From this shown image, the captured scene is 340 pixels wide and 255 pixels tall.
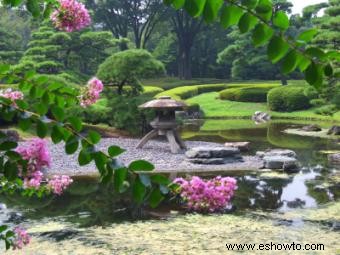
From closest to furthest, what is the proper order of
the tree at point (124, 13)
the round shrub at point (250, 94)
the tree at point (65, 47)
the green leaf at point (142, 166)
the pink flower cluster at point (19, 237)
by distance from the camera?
the green leaf at point (142, 166)
the pink flower cluster at point (19, 237)
the tree at point (65, 47)
the round shrub at point (250, 94)
the tree at point (124, 13)

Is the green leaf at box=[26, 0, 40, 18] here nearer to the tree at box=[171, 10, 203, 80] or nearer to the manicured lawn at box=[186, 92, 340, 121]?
the manicured lawn at box=[186, 92, 340, 121]

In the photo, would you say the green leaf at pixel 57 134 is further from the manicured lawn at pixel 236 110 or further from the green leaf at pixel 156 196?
the manicured lawn at pixel 236 110

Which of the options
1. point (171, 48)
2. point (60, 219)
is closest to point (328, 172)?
point (60, 219)

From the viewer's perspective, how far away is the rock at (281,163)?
1181cm

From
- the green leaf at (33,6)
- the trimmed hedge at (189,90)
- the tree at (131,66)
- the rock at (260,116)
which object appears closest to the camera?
the green leaf at (33,6)

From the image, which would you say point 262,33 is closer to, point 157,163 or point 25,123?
point 25,123

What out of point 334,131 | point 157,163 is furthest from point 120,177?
point 334,131

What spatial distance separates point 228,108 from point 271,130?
27.7 ft

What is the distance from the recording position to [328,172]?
11.7 metres

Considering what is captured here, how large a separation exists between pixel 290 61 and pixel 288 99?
90.6 feet

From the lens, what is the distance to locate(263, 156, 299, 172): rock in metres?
11.8

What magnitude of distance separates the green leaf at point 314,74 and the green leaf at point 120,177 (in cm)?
55

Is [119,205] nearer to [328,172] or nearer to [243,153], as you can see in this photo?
[328,172]

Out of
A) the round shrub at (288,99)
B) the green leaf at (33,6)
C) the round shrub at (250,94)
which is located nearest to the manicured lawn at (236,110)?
the round shrub at (250,94)
